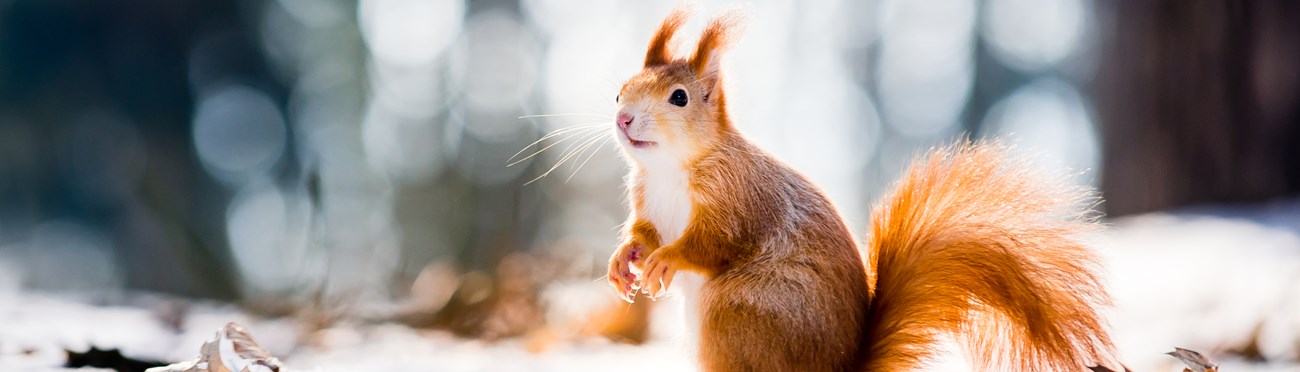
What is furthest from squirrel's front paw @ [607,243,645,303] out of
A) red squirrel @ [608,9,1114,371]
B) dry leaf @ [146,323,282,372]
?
dry leaf @ [146,323,282,372]

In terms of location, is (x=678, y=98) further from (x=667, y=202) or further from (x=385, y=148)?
(x=385, y=148)

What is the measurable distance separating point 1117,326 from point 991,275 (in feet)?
0.82

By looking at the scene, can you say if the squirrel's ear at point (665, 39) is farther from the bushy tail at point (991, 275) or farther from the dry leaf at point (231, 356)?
the dry leaf at point (231, 356)

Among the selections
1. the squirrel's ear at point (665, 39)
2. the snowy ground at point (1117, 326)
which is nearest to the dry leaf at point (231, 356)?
the snowy ground at point (1117, 326)

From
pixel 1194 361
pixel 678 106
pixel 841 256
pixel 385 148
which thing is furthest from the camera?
pixel 385 148

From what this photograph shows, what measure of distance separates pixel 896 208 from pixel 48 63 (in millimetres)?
3111

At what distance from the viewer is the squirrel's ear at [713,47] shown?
39.2 inches

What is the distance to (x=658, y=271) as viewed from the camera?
0.90m

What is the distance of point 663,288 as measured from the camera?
3.00 ft

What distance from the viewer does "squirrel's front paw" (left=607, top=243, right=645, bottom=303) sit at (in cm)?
100

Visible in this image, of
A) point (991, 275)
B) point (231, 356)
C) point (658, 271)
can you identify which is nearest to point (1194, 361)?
point (991, 275)

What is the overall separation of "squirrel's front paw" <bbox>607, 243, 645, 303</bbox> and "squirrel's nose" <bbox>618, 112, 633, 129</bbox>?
143mm

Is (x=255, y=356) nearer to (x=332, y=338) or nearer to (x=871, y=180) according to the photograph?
(x=332, y=338)

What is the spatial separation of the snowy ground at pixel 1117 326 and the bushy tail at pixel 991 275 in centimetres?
5
